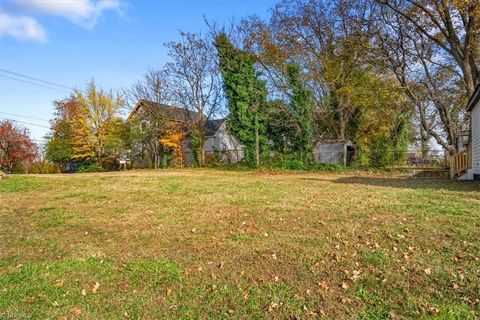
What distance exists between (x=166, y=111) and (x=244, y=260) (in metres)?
24.1

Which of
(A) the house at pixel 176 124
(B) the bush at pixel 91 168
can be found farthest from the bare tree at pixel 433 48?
(B) the bush at pixel 91 168

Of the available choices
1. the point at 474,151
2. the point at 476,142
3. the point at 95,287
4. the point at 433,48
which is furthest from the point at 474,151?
the point at 95,287

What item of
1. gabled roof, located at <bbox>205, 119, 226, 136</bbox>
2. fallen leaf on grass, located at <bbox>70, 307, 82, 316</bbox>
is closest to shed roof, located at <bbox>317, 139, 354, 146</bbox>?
gabled roof, located at <bbox>205, 119, 226, 136</bbox>

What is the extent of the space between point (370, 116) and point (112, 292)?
80.9 ft

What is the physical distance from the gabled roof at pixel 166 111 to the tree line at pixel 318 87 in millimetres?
534

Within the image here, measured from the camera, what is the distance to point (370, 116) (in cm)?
2558

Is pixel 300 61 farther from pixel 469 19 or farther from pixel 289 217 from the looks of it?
pixel 289 217

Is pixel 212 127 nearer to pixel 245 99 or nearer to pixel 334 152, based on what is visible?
pixel 245 99

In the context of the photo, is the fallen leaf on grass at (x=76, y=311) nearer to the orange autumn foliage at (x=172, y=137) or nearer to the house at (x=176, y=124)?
the house at (x=176, y=124)

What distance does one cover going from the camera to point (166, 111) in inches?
1070

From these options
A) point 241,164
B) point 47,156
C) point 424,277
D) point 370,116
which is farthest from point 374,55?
point 47,156

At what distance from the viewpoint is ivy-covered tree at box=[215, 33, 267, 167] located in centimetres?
2270

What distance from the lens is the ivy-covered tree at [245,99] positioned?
22.7m

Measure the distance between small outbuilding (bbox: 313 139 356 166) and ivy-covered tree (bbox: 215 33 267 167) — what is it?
11.6ft
